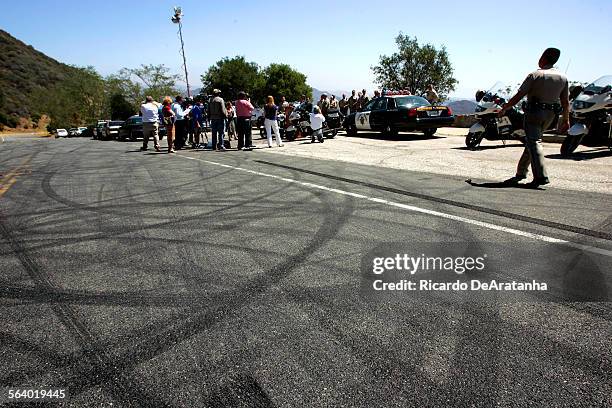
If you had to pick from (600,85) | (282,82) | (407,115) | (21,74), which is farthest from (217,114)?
(21,74)

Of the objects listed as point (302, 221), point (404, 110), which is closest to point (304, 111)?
point (404, 110)

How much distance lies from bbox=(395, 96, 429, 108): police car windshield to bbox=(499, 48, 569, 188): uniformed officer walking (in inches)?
360

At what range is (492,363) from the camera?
1831 mm

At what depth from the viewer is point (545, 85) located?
5562 mm

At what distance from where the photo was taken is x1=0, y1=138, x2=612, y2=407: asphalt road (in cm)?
173

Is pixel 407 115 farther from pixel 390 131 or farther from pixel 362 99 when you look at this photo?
pixel 362 99

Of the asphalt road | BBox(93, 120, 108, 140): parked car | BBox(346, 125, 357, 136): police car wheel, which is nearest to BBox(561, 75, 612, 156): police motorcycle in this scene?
the asphalt road

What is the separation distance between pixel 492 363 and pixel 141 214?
4.25m

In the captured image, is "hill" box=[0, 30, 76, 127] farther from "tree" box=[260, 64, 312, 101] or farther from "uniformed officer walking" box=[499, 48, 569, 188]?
"uniformed officer walking" box=[499, 48, 569, 188]

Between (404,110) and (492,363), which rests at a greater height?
(404,110)

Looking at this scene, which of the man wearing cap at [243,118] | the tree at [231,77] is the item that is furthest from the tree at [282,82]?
the man wearing cap at [243,118]

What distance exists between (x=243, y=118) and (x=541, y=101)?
9.51m

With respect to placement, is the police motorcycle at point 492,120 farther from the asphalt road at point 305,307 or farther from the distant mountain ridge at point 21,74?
the distant mountain ridge at point 21,74

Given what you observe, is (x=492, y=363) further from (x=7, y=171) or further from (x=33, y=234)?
(x=7, y=171)
